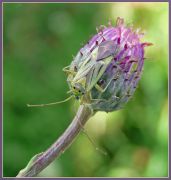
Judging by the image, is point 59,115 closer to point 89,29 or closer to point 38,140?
point 38,140

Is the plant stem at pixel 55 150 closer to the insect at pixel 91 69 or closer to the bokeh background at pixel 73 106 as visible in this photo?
Answer: the insect at pixel 91 69

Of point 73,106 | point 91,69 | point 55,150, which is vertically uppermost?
point 91,69

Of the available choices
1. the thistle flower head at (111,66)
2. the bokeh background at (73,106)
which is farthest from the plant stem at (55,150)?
the bokeh background at (73,106)

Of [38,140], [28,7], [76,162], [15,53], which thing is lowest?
[76,162]

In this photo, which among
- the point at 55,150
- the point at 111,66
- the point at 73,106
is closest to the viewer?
the point at 55,150

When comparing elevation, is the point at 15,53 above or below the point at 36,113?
above

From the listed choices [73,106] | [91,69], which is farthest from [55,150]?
[73,106]

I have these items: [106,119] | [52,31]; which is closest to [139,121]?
[106,119]

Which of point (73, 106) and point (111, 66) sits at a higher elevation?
point (111, 66)

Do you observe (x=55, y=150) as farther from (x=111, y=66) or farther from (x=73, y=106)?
(x=73, y=106)
